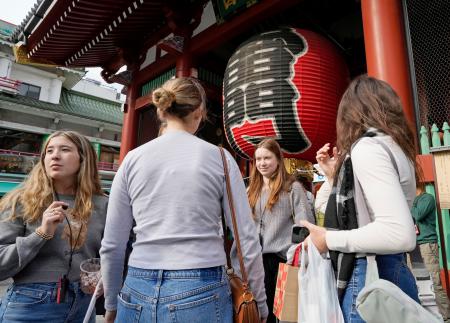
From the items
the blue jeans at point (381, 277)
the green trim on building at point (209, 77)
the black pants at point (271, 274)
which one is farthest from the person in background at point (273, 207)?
the green trim on building at point (209, 77)

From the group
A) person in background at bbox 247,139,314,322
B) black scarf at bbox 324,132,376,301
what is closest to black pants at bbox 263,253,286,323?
person in background at bbox 247,139,314,322

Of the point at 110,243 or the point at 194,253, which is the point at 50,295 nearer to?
the point at 110,243

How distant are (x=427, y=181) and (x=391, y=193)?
2.06m

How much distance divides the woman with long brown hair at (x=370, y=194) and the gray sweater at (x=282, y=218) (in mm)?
986

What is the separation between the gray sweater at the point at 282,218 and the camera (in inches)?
82.9

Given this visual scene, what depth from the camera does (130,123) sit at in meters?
6.22

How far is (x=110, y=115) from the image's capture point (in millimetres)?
18594

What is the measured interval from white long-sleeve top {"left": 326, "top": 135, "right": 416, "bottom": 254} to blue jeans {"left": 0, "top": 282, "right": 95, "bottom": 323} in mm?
1166

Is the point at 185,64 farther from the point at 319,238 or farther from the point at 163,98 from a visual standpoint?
the point at 319,238

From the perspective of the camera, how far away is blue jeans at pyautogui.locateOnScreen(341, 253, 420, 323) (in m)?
1.02

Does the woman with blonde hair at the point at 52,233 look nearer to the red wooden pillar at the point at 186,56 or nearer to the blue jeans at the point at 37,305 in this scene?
the blue jeans at the point at 37,305

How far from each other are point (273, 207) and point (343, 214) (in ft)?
3.72

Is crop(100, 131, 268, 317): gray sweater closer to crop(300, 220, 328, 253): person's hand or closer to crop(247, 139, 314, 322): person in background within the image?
crop(300, 220, 328, 253): person's hand

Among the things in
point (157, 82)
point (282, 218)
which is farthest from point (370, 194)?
point (157, 82)
